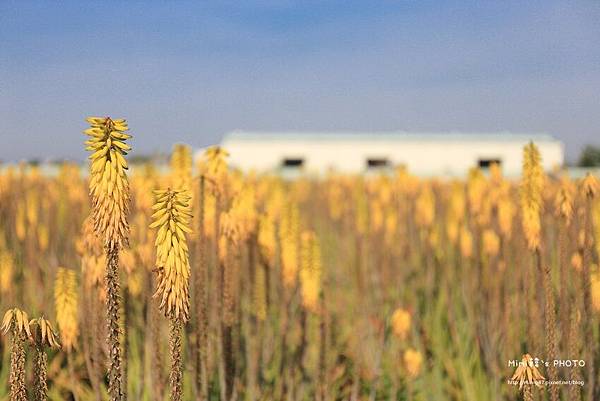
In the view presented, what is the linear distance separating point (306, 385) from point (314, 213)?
1149 cm

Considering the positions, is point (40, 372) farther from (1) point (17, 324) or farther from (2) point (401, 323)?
(2) point (401, 323)

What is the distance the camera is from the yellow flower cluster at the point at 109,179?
2406mm

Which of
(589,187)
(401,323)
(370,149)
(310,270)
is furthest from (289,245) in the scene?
(370,149)

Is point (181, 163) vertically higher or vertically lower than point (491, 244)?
higher

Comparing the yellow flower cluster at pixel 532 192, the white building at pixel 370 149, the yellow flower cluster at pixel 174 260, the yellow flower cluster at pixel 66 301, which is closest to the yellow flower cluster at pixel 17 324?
the yellow flower cluster at pixel 174 260

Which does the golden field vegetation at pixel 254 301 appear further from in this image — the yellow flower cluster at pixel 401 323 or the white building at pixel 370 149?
the white building at pixel 370 149

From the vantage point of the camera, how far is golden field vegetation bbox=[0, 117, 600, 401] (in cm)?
251

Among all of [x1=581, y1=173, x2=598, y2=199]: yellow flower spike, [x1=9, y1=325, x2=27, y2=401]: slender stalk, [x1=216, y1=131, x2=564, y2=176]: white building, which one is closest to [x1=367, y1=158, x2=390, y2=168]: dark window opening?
[x1=216, y1=131, x2=564, y2=176]: white building

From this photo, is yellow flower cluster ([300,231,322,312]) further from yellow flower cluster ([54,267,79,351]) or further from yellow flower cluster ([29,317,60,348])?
yellow flower cluster ([29,317,60,348])

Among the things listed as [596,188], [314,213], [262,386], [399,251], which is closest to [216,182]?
[262,386]

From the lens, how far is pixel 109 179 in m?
2.45

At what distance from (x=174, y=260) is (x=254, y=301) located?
3.59m

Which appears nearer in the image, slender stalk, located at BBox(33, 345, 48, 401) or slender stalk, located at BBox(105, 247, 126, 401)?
slender stalk, located at BBox(105, 247, 126, 401)

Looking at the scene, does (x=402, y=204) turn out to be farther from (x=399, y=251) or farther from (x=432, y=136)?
(x=432, y=136)
